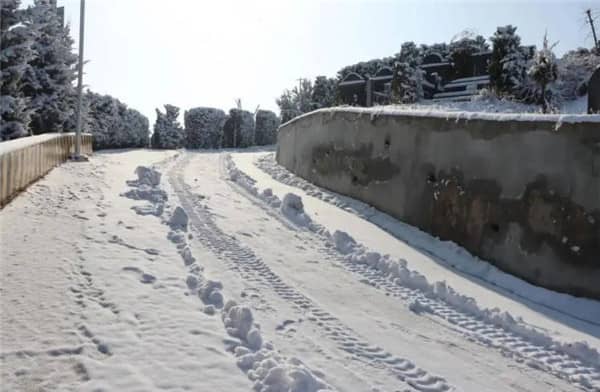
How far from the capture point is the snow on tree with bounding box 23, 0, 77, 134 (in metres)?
21.7

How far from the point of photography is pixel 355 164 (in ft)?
38.5

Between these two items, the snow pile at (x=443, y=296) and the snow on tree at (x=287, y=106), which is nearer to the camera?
the snow pile at (x=443, y=296)

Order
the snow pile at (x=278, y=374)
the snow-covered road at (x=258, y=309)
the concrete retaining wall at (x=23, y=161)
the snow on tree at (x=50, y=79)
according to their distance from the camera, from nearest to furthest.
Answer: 1. the snow pile at (x=278, y=374)
2. the snow-covered road at (x=258, y=309)
3. the concrete retaining wall at (x=23, y=161)
4. the snow on tree at (x=50, y=79)

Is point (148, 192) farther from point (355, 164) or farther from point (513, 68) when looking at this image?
point (513, 68)

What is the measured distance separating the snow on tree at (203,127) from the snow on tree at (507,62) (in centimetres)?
1920

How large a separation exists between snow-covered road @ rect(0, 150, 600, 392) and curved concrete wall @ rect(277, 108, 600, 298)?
14.9 inches

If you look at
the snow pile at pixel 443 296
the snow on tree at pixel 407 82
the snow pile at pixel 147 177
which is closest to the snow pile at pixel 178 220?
the snow pile at pixel 443 296

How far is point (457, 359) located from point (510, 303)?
2.18 meters

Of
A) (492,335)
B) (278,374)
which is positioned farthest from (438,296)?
(278,374)

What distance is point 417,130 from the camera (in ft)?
32.1

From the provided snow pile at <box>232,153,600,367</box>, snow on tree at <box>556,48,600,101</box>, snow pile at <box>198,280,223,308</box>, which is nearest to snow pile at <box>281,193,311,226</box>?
snow pile at <box>232,153,600,367</box>

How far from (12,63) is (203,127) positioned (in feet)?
54.2

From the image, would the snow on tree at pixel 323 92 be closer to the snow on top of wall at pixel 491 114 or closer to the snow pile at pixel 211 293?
the snow on top of wall at pixel 491 114

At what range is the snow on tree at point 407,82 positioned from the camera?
23219 millimetres
